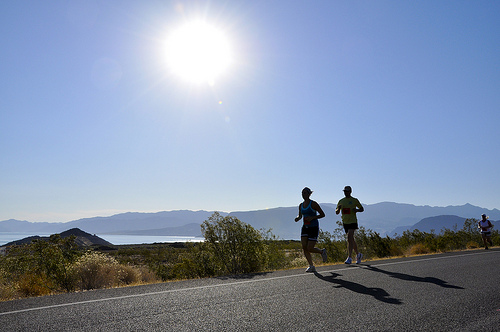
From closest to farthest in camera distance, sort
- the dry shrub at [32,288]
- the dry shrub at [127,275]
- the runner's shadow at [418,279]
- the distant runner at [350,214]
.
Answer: the runner's shadow at [418,279] < the dry shrub at [32,288] < the dry shrub at [127,275] < the distant runner at [350,214]

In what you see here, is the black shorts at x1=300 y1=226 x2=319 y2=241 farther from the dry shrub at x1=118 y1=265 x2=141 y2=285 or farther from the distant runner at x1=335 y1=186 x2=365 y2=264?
the dry shrub at x1=118 y1=265 x2=141 y2=285

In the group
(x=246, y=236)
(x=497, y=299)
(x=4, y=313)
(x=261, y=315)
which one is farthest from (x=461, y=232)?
(x=4, y=313)

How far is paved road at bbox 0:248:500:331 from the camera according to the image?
3.37m

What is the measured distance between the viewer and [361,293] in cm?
489

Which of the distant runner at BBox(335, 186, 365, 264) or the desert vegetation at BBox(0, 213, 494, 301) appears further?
the distant runner at BBox(335, 186, 365, 264)

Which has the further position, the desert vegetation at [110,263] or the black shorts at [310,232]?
the black shorts at [310,232]

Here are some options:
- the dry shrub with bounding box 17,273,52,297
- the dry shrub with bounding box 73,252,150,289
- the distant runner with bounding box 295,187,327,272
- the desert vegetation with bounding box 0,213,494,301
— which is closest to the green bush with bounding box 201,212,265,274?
the desert vegetation with bounding box 0,213,494,301

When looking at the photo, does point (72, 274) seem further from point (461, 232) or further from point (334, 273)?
point (461, 232)

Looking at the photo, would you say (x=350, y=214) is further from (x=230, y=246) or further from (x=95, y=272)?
(x=95, y=272)

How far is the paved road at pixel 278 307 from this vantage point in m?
3.37

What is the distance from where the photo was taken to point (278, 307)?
4078 millimetres

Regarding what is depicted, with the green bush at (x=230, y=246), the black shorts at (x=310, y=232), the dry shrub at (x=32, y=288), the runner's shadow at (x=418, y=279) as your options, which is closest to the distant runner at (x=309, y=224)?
the black shorts at (x=310, y=232)

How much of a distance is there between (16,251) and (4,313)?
343 inches

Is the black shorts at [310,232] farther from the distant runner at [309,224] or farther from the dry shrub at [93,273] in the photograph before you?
the dry shrub at [93,273]
